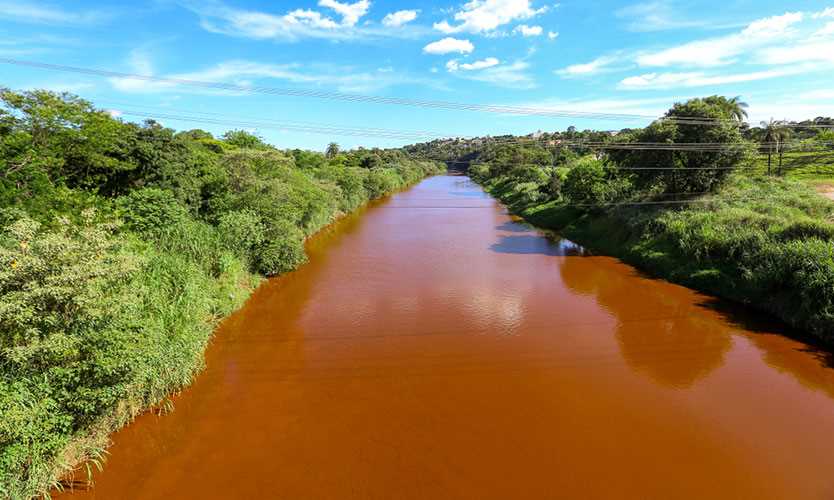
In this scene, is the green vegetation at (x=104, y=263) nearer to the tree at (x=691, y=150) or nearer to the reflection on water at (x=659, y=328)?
the reflection on water at (x=659, y=328)

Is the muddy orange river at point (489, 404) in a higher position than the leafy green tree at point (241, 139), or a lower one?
lower

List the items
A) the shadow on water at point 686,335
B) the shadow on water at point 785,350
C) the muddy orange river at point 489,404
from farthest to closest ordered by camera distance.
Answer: the shadow on water at point 686,335 → the shadow on water at point 785,350 → the muddy orange river at point 489,404

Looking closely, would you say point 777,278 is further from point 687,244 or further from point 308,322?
point 308,322

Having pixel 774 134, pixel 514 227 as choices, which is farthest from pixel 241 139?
pixel 774 134

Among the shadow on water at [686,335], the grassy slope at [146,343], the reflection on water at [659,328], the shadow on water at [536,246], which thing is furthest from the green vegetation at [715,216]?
the grassy slope at [146,343]

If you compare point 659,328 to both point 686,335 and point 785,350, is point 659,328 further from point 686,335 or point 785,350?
point 785,350

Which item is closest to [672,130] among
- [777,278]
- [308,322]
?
[777,278]

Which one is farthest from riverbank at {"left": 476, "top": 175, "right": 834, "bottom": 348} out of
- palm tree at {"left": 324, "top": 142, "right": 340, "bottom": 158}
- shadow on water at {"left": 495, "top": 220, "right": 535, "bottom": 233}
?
palm tree at {"left": 324, "top": 142, "right": 340, "bottom": 158}
